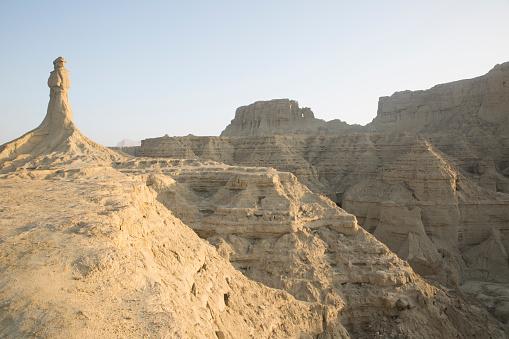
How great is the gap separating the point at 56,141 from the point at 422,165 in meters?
25.8

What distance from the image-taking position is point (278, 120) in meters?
68.9

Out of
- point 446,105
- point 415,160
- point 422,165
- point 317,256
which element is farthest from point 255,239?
point 446,105

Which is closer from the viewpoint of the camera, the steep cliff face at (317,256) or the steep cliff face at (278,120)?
the steep cliff face at (317,256)


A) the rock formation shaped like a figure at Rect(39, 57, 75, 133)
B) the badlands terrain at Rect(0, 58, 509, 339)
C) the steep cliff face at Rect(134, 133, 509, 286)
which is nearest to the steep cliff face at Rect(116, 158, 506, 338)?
the badlands terrain at Rect(0, 58, 509, 339)

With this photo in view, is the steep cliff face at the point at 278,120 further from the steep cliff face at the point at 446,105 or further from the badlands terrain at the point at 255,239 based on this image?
the badlands terrain at the point at 255,239

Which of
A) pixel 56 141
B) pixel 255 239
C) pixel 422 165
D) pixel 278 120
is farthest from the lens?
pixel 278 120

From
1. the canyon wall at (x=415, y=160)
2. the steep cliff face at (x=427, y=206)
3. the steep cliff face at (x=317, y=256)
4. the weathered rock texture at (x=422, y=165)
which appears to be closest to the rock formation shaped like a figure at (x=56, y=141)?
the steep cliff face at (x=317, y=256)

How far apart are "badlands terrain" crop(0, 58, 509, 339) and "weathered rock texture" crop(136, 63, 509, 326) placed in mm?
147

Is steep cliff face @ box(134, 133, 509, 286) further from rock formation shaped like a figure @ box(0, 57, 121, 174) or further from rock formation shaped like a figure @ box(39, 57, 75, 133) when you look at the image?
rock formation shaped like a figure @ box(39, 57, 75, 133)

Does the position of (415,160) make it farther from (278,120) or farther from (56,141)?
(278,120)

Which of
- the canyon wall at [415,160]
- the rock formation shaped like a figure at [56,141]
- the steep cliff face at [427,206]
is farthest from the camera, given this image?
the canyon wall at [415,160]

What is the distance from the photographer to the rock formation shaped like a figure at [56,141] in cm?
2577

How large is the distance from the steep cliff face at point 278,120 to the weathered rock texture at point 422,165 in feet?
0.90

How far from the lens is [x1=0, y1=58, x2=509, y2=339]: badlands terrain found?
253 inches
